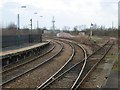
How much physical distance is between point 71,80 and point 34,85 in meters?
2.16

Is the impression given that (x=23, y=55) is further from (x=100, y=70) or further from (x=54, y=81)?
(x=54, y=81)

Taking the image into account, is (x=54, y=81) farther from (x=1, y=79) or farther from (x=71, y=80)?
(x=1, y=79)

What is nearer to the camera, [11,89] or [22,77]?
[11,89]

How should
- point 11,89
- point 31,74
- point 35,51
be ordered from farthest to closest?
point 35,51 → point 31,74 → point 11,89

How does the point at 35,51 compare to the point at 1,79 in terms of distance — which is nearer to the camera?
the point at 1,79

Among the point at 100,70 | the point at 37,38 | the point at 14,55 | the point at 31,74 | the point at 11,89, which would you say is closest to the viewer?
the point at 11,89

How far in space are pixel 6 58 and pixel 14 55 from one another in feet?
6.33

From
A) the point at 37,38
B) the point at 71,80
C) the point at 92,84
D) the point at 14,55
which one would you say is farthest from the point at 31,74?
the point at 37,38

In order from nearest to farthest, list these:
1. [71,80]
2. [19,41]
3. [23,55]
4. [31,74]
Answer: [71,80], [31,74], [23,55], [19,41]

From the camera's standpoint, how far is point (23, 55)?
86.0ft

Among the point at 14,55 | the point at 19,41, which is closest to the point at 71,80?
the point at 14,55

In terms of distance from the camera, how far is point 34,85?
13453mm

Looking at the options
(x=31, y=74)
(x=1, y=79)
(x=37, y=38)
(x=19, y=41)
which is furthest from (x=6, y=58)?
(x=37, y=38)

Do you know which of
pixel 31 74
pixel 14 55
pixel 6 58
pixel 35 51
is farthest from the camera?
pixel 35 51
